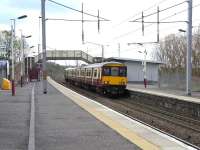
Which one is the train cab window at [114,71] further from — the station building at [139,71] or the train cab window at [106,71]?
the station building at [139,71]

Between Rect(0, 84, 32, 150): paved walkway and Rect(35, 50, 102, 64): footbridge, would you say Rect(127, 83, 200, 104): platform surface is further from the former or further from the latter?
Rect(35, 50, 102, 64): footbridge

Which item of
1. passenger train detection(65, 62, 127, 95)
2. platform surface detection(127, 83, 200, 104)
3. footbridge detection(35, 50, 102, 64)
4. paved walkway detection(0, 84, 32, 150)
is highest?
footbridge detection(35, 50, 102, 64)

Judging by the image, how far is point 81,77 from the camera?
2427 inches

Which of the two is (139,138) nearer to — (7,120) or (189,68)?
(7,120)

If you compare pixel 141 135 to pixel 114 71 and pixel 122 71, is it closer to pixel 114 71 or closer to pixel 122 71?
pixel 114 71

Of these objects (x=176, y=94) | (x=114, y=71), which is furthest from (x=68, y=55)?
(x=176, y=94)

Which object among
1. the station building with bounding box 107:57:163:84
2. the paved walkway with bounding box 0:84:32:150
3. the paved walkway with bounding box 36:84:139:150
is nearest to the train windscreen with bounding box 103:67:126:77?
the paved walkway with bounding box 0:84:32:150

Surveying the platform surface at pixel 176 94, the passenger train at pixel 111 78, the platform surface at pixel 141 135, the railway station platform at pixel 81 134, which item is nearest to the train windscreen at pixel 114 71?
the passenger train at pixel 111 78

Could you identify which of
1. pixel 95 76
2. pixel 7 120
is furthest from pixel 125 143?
pixel 95 76

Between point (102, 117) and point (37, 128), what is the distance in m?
4.35

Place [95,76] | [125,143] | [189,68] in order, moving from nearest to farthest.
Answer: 1. [125,143]
2. [189,68]
3. [95,76]

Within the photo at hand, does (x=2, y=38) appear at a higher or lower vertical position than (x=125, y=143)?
higher

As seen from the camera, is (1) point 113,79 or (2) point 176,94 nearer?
(2) point 176,94

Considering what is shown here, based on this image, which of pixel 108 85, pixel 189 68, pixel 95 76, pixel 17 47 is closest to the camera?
pixel 189 68
